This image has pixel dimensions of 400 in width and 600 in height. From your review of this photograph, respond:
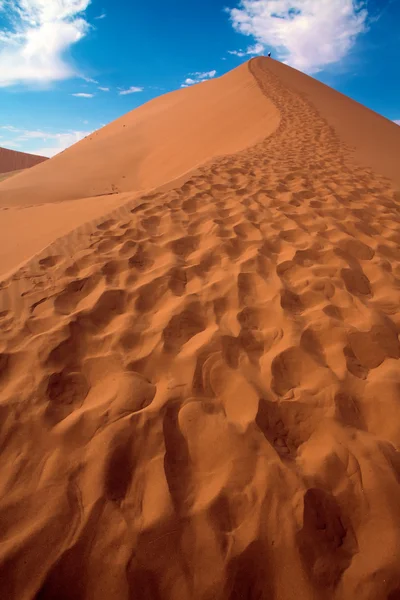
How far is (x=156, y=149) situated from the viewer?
512 inches

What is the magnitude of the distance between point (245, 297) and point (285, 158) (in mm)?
4856

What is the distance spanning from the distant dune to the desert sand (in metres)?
57.0

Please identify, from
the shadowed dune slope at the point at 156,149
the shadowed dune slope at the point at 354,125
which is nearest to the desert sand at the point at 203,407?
the shadowed dune slope at the point at 354,125

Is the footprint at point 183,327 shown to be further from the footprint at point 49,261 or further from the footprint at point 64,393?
the footprint at point 49,261

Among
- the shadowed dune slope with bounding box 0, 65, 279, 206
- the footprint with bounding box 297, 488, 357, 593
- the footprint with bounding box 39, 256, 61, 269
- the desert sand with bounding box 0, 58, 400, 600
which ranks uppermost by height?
the shadowed dune slope with bounding box 0, 65, 279, 206

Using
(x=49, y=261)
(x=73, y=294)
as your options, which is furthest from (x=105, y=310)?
(x=49, y=261)

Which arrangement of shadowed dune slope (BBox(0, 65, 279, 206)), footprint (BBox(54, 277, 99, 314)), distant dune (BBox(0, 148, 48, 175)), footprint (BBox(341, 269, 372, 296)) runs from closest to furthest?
footprint (BBox(54, 277, 99, 314))
footprint (BBox(341, 269, 372, 296))
shadowed dune slope (BBox(0, 65, 279, 206))
distant dune (BBox(0, 148, 48, 175))

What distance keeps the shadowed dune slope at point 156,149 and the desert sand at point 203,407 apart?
17.4ft

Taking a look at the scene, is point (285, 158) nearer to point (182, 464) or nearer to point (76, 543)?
point (182, 464)

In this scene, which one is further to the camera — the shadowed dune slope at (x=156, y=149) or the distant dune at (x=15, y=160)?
the distant dune at (x=15, y=160)

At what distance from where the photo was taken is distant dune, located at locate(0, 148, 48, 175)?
5050 centimetres

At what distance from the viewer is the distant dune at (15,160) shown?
50500 mm

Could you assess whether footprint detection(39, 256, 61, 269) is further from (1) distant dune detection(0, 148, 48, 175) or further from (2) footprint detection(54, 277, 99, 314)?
(1) distant dune detection(0, 148, 48, 175)

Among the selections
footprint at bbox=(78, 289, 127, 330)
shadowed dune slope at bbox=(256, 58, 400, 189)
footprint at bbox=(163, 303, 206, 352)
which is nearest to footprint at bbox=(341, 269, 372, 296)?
footprint at bbox=(163, 303, 206, 352)
